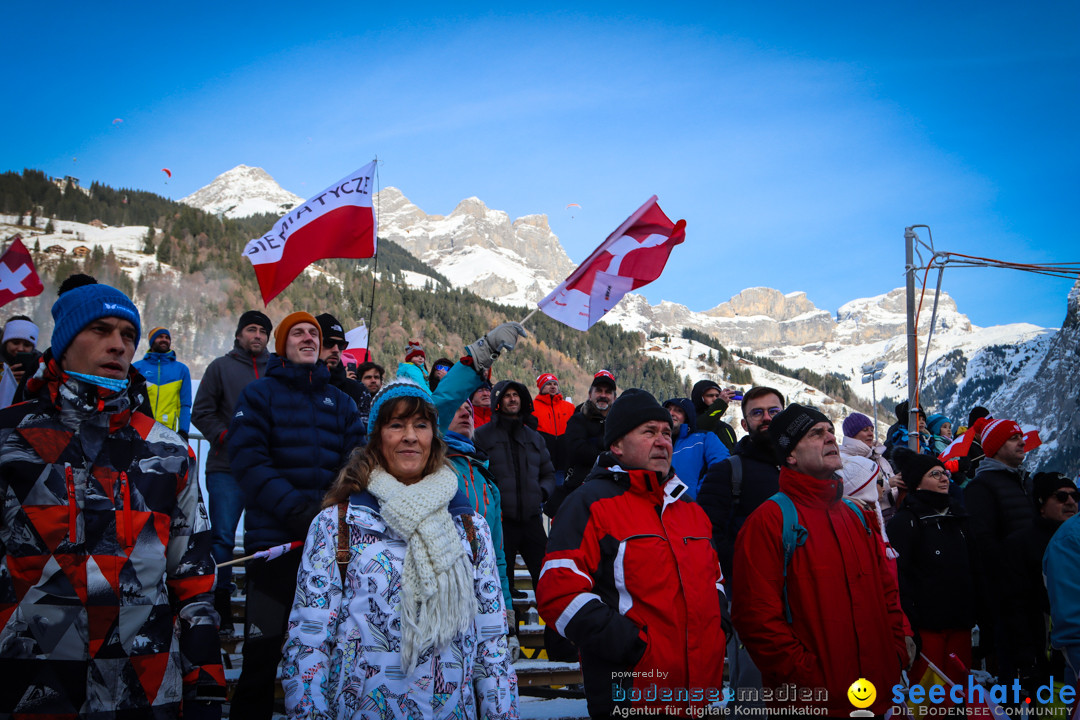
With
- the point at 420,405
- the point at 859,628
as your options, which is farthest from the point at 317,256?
the point at 859,628

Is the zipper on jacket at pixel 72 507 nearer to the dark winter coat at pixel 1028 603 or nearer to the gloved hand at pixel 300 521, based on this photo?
the gloved hand at pixel 300 521

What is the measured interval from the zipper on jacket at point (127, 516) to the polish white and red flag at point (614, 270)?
3.99 metres

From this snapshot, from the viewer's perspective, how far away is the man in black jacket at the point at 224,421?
4.92 meters

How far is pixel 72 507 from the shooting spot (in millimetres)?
2189

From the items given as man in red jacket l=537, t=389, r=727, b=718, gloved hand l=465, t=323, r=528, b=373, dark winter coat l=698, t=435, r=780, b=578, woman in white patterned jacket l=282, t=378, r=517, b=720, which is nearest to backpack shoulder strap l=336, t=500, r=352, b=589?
woman in white patterned jacket l=282, t=378, r=517, b=720

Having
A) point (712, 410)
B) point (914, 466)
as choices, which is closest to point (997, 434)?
point (914, 466)

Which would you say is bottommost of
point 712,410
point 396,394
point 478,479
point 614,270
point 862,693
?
point 862,693

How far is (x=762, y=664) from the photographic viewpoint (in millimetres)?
3152

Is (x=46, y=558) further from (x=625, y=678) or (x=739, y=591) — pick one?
(x=739, y=591)

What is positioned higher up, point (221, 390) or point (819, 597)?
point (221, 390)

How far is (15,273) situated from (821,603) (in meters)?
10.4

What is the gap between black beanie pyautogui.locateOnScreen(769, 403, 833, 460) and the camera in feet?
11.8

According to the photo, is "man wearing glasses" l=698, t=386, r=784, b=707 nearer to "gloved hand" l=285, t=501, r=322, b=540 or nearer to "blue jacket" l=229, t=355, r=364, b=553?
"blue jacket" l=229, t=355, r=364, b=553

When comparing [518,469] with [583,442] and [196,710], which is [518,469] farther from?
[196,710]
